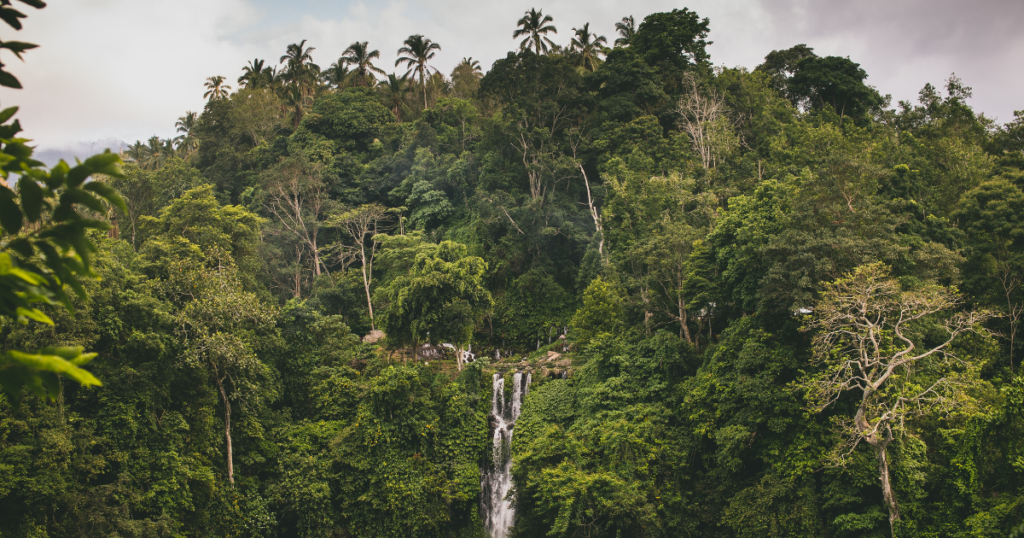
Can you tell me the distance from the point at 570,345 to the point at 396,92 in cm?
2544

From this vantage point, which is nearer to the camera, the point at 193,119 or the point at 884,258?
the point at 884,258

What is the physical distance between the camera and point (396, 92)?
139 ft

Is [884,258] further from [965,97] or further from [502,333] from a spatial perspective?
[965,97]

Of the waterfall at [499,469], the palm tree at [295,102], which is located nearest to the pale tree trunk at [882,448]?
the waterfall at [499,469]

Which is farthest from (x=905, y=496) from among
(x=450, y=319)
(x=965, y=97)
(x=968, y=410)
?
(x=965, y=97)

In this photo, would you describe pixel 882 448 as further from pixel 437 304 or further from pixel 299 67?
pixel 299 67

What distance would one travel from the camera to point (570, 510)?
51.5 feet

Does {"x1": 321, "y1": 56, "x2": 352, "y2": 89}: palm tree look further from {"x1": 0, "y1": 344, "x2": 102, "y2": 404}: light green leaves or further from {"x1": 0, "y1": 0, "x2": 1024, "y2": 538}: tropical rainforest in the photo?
{"x1": 0, "y1": 344, "x2": 102, "y2": 404}: light green leaves

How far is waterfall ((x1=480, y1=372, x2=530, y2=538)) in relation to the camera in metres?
19.2

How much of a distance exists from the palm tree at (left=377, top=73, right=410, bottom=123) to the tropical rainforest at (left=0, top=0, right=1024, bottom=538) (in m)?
13.7

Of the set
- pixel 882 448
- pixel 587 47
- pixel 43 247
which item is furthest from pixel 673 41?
pixel 43 247

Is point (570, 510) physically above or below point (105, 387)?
below

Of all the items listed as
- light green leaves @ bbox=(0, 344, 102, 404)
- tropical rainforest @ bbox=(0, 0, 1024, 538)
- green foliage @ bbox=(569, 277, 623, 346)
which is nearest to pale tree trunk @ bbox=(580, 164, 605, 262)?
tropical rainforest @ bbox=(0, 0, 1024, 538)

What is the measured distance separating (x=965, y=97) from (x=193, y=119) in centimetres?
5513
